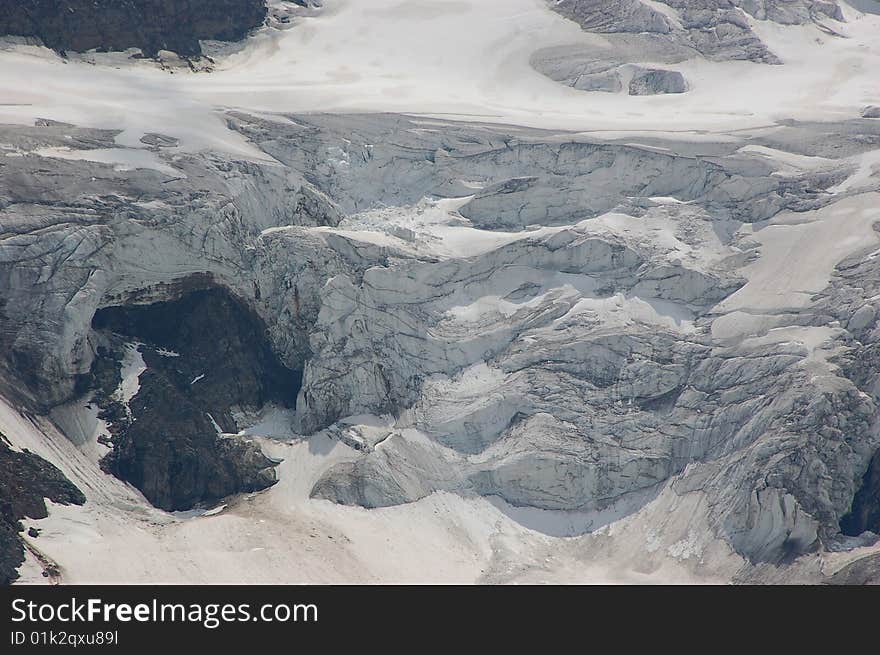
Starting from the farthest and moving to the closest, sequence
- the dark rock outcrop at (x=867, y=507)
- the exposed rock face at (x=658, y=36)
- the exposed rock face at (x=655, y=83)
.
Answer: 1. the exposed rock face at (x=658, y=36)
2. the exposed rock face at (x=655, y=83)
3. the dark rock outcrop at (x=867, y=507)

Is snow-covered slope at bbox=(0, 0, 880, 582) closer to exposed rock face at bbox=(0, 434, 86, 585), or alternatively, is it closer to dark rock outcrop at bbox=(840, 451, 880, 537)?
dark rock outcrop at bbox=(840, 451, 880, 537)

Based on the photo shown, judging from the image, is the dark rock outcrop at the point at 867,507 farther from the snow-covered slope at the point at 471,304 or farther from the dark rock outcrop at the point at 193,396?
the dark rock outcrop at the point at 193,396

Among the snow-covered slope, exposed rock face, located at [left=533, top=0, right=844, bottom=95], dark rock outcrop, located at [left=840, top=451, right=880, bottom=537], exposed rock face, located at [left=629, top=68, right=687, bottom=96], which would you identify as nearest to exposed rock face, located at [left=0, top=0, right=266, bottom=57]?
the snow-covered slope

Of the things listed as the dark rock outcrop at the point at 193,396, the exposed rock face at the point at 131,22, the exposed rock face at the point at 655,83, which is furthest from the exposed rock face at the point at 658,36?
the dark rock outcrop at the point at 193,396

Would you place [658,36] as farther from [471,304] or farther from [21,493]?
[21,493]

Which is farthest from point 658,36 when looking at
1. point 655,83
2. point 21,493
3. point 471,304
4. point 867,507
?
point 21,493

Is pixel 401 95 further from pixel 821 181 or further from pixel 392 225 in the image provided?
pixel 821 181
